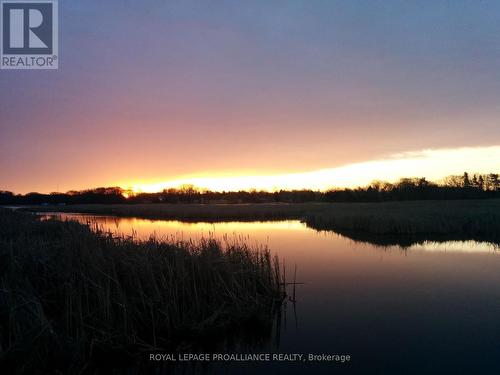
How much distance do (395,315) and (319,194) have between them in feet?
254

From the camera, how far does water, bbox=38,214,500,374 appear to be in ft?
16.8

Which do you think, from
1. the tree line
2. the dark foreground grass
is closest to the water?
the dark foreground grass

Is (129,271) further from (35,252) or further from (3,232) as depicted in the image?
(3,232)

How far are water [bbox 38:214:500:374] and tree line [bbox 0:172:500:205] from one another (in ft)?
163

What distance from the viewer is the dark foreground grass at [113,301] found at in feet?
14.1

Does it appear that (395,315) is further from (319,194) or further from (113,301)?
(319,194)

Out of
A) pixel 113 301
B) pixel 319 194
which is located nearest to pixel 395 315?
pixel 113 301

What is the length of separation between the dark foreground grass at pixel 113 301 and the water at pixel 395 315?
1.07 m

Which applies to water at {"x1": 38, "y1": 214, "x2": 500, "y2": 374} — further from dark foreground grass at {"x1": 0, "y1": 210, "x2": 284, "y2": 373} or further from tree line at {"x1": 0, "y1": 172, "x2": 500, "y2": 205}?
tree line at {"x1": 0, "y1": 172, "x2": 500, "y2": 205}

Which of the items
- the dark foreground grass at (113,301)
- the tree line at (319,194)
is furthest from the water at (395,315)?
the tree line at (319,194)

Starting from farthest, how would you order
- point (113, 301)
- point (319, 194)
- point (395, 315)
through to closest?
point (319, 194) < point (395, 315) < point (113, 301)

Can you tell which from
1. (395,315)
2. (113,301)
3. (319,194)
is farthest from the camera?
(319,194)

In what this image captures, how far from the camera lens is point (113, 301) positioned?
5.56 metres

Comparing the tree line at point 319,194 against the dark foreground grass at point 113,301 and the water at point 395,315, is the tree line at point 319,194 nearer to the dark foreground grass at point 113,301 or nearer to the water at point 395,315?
the water at point 395,315
